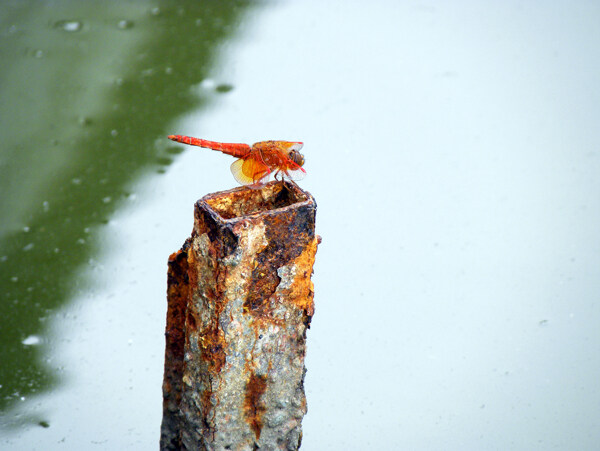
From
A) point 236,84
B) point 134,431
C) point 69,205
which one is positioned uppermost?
point 236,84

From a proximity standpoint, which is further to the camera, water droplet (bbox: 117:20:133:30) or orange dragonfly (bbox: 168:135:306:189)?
water droplet (bbox: 117:20:133:30)

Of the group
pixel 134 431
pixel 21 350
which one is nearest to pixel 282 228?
pixel 134 431

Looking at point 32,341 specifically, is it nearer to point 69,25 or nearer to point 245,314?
point 245,314

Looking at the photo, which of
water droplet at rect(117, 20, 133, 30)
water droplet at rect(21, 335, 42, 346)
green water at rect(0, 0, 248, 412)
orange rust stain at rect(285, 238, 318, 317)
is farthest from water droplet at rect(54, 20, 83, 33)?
orange rust stain at rect(285, 238, 318, 317)

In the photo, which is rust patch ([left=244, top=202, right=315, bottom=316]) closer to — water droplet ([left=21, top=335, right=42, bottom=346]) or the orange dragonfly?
the orange dragonfly

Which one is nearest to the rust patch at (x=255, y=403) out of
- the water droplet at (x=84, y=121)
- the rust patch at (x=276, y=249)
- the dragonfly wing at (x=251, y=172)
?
the rust patch at (x=276, y=249)

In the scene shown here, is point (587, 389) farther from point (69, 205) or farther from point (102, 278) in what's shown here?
point (69, 205)
